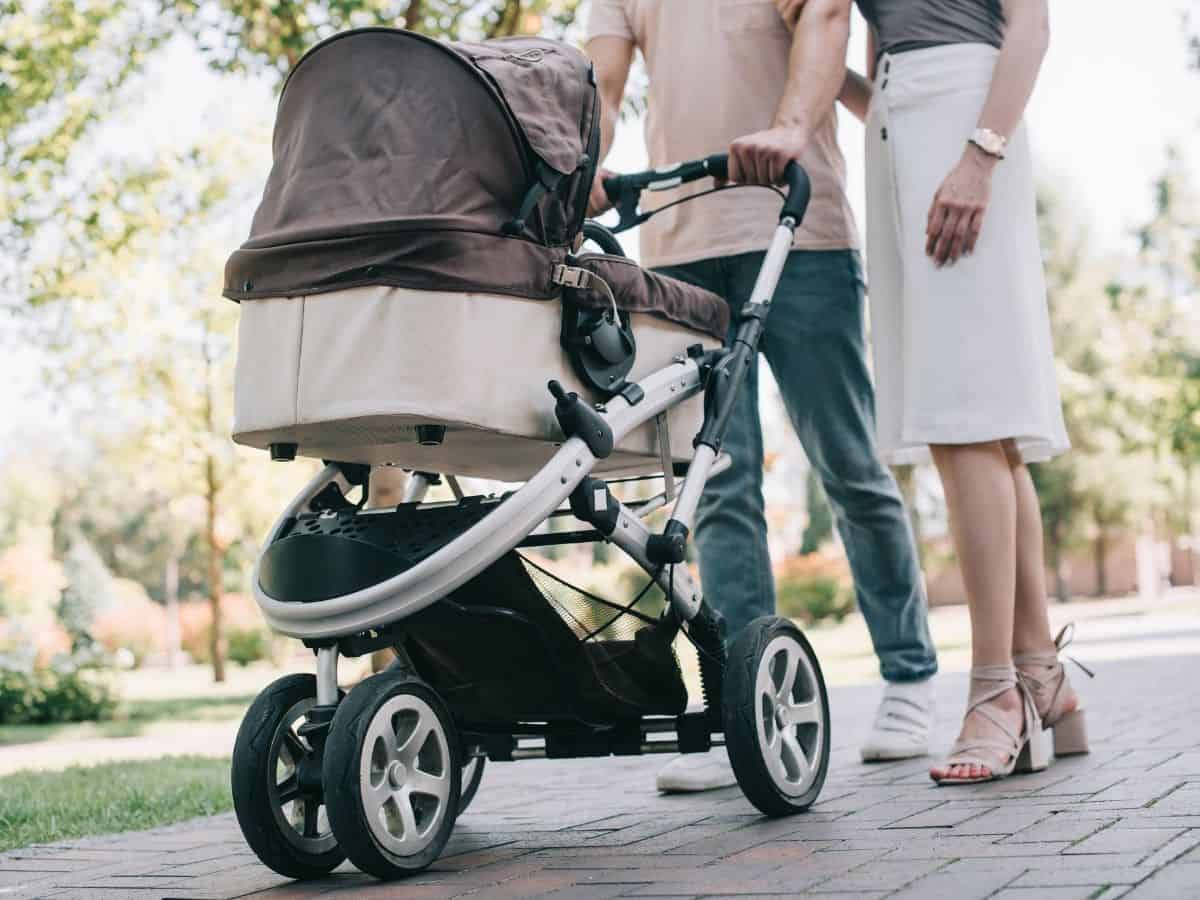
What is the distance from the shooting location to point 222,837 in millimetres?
3885

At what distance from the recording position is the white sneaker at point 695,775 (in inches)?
162

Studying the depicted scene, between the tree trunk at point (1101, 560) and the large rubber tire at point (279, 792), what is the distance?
36872 millimetres

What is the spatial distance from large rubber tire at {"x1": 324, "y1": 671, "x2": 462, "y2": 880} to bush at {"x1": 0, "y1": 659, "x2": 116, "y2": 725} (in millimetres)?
11348

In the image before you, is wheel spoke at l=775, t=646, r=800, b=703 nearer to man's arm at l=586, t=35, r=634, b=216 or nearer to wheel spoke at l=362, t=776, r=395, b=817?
wheel spoke at l=362, t=776, r=395, b=817

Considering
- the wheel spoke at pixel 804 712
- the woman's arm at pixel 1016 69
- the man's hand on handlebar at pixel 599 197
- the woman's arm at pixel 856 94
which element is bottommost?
the wheel spoke at pixel 804 712

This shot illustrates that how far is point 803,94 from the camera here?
408 centimetres

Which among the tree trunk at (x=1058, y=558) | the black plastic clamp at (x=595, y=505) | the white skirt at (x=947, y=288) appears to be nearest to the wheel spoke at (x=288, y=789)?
the black plastic clamp at (x=595, y=505)

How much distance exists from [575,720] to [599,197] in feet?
5.20

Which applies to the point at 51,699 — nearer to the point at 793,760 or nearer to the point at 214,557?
the point at 214,557

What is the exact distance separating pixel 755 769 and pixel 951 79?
1.83 meters

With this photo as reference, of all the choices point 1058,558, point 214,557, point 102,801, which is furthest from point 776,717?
point 1058,558

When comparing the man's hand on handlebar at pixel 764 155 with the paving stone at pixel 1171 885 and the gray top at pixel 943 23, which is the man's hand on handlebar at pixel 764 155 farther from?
the paving stone at pixel 1171 885

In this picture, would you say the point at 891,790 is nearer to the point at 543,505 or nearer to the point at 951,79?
the point at 543,505

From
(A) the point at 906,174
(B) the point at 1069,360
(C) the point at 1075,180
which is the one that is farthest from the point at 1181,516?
(A) the point at 906,174
